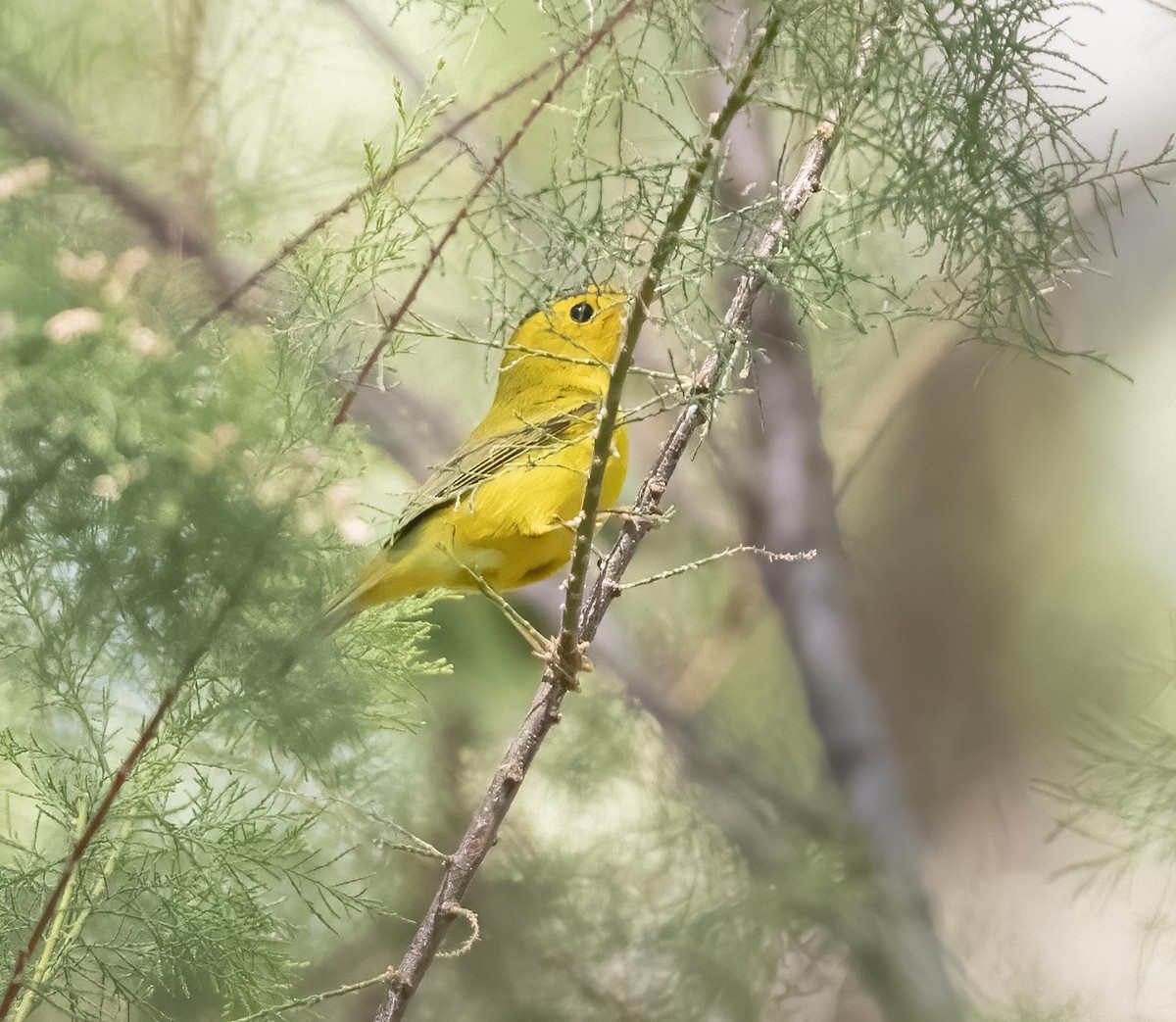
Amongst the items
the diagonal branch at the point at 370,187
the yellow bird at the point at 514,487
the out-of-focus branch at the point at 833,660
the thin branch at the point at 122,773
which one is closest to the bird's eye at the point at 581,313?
the yellow bird at the point at 514,487

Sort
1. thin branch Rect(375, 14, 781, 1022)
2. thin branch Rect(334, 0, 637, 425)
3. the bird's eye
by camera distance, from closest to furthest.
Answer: thin branch Rect(375, 14, 781, 1022) → thin branch Rect(334, 0, 637, 425) → the bird's eye

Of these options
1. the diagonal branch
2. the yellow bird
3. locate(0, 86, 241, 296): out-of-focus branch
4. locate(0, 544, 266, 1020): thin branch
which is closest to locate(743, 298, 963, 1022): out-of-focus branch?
the yellow bird

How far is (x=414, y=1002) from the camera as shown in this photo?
41.7 inches

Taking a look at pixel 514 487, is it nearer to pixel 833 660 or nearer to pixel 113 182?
pixel 113 182

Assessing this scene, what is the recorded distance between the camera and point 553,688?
669 millimetres

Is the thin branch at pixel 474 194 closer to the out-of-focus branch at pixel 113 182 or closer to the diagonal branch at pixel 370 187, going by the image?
the diagonal branch at pixel 370 187

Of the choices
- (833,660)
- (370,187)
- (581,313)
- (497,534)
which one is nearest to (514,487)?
(497,534)

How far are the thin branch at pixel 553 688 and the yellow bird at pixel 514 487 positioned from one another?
0.09m

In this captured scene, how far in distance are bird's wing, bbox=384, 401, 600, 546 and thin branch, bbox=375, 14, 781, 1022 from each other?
0.42ft

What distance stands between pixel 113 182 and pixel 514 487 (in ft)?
1.07

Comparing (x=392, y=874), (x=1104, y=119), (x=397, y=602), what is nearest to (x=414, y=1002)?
(x=392, y=874)

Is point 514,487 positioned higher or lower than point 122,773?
higher

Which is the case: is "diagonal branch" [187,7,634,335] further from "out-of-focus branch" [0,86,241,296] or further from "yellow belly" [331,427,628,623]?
"yellow belly" [331,427,628,623]

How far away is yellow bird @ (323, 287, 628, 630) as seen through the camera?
741mm
